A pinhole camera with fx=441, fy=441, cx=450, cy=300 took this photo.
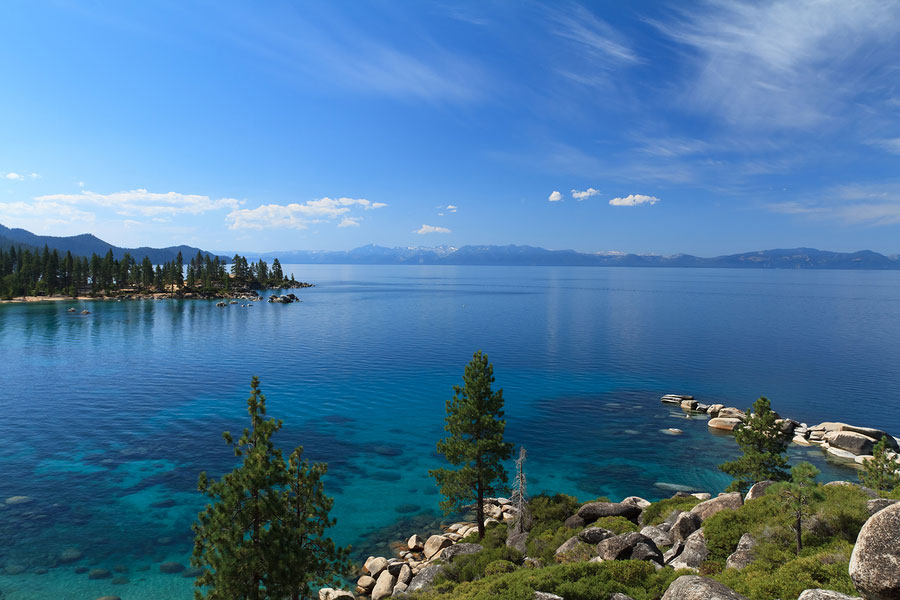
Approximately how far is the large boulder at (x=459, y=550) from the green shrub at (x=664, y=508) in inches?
570

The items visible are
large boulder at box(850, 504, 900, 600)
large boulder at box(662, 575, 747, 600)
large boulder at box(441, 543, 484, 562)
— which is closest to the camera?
large boulder at box(850, 504, 900, 600)

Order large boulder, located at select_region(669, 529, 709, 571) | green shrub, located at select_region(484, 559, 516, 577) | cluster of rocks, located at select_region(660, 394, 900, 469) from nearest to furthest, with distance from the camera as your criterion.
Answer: large boulder, located at select_region(669, 529, 709, 571) → green shrub, located at select_region(484, 559, 516, 577) → cluster of rocks, located at select_region(660, 394, 900, 469)

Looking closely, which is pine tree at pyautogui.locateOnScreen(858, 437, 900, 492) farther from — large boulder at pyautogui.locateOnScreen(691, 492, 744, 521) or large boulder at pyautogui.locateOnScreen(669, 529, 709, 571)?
large boulder at pyautogui.locateOnScreen(669, 529, 709, 571)

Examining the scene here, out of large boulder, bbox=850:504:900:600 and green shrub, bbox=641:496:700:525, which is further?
green shrub, bbox=641:496:700:525

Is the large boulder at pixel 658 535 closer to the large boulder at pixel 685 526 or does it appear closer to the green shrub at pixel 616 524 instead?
the large boulder at pixel 685 526

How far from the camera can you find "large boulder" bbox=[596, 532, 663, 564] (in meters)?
27.9

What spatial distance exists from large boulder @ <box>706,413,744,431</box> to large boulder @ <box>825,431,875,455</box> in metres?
11.3

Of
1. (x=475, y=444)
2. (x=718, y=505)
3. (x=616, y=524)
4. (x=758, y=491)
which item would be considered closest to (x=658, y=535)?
(x=616, y=524)

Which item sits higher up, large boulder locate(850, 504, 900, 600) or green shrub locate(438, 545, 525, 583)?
large boulder locate(850, 504, 900, 600)

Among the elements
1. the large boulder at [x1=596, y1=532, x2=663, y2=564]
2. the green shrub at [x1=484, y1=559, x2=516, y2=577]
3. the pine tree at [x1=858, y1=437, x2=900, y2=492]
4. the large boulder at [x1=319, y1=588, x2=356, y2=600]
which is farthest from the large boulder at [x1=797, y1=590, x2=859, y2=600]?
the pine tree at [x1=858, y1=437, x2=900, y2=492]

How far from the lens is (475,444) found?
129ft

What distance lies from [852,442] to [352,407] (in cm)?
7310

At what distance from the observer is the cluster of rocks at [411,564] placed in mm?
32188

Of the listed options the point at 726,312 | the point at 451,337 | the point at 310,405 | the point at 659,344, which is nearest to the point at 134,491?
the point at 310,405
